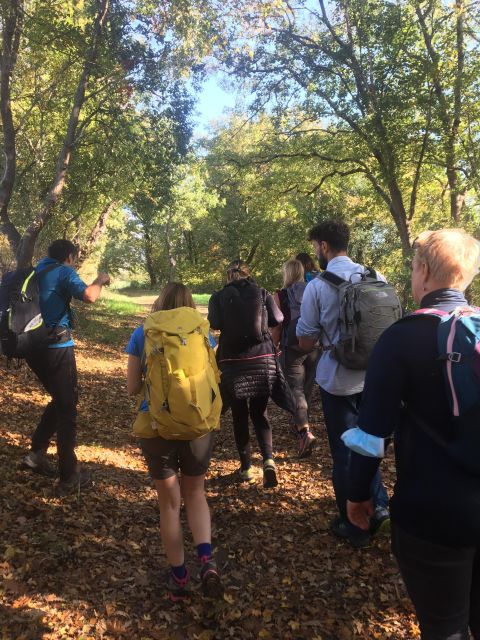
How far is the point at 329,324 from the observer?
327 cm

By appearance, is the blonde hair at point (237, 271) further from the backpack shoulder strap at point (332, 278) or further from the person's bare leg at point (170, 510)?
the person's bare leg at point (170, 510)

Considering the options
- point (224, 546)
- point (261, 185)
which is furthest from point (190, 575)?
point (261, 185)

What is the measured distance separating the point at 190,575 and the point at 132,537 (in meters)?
0.69

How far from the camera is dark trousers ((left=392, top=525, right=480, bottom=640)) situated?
4.92 feet

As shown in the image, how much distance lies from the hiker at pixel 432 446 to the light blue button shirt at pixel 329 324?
1534 millimetres

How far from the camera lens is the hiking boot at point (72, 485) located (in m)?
4.08

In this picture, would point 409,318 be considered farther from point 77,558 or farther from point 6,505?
point 6,505

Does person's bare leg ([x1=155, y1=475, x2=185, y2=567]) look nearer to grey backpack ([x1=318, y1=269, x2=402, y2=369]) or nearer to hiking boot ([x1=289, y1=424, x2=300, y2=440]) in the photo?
grey backpack ([x1=318, y1=269, x2=402, y2=369])

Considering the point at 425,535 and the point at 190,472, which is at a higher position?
the point at 425,535

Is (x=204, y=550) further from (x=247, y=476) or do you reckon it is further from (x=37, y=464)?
(x=37, y=464)

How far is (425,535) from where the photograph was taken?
1.51m

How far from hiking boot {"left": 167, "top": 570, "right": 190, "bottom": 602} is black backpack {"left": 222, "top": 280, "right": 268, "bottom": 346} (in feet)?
6.27

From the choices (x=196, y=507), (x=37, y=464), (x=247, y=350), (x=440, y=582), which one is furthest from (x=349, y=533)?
(x=37, y=464)

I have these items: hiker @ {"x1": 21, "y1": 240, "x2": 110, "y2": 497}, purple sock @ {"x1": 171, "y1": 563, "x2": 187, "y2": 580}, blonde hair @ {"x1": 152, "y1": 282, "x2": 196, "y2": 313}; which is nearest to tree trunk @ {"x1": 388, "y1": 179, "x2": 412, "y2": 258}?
hiker @ {"x1": 21, "y1": 240, "x2": 110, "y2": 497}
